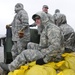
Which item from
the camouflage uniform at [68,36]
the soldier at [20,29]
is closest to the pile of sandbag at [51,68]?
the camouflage uniform at [68,36]

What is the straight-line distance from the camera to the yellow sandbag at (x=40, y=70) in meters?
5.05

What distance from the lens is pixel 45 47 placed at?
5.66 m

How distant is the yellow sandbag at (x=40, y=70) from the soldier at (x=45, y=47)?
217 mm

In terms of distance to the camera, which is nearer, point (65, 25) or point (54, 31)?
point (54, 31)

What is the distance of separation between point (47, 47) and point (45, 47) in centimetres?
7

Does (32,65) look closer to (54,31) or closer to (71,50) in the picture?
(54,31)

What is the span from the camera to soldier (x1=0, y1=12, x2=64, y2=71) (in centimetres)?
535

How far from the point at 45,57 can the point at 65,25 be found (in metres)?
1.56

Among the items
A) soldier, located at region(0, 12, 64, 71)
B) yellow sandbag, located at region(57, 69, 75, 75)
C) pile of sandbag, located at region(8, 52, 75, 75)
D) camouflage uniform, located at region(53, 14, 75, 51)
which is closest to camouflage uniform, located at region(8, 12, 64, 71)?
soldier, located at region(0, 12, 64, 71)

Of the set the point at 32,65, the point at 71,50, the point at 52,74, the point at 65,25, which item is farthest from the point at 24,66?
the point at 65,25

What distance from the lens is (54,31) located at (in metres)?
5.40

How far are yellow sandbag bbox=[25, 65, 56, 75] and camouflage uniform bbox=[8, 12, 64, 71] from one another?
0.80ft

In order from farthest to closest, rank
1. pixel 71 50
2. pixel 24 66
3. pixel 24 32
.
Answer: pixel 24 32 → pixel 71 50 → pixel 24 66

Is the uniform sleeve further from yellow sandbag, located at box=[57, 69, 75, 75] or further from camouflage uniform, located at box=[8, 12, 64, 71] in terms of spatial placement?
yellow sandbag, located at box=[57, 69, 75, 75]
